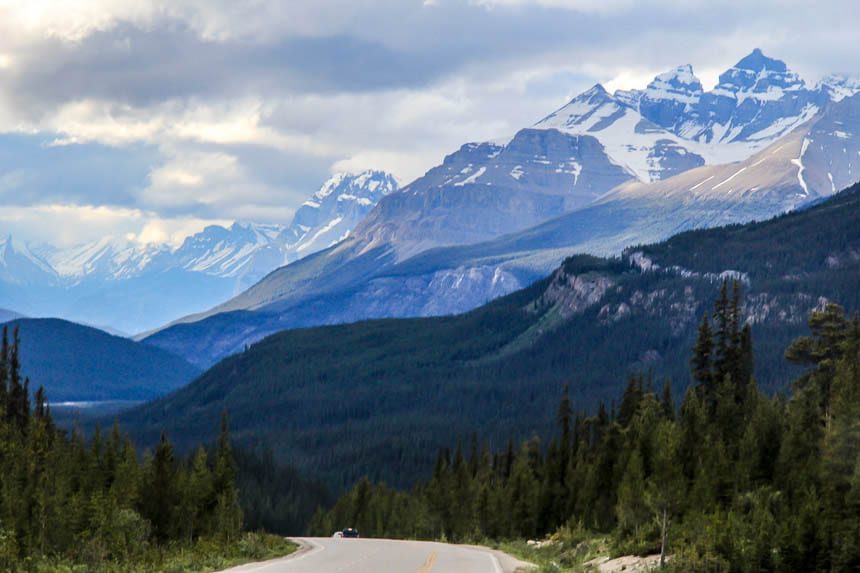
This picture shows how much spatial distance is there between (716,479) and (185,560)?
29266 millimetres

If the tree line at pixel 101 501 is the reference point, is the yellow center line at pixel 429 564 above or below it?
Answer: below

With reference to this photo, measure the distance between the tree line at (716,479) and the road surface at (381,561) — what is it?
8.14 m

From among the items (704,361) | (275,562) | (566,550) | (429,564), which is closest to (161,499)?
(566,550)

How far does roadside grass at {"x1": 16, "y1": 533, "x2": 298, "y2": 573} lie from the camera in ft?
173

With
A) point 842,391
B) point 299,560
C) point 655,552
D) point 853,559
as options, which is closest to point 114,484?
point 299,560

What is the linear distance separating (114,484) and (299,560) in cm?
3445

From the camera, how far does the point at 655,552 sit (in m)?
Result: 64.9

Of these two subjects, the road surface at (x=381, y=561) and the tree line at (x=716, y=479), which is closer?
the tree line at (x=716, y=479)

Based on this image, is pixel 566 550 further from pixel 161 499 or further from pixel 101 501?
pixel 161 499

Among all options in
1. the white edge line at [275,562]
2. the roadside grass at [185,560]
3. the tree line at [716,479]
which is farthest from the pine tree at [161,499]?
the tree line at [716,479]

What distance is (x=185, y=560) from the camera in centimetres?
5856

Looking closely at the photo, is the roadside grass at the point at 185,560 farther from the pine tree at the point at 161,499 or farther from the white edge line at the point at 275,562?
the pine tree at the point at 161,499

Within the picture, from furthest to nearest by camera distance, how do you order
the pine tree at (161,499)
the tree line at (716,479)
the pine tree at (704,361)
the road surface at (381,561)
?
1. the pine tree at (704,361)
2. the pine tree at (161,499)
3. the road surface at (381,561)
4. the tree line at (716,479)

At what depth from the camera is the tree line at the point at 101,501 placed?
7300 cm
